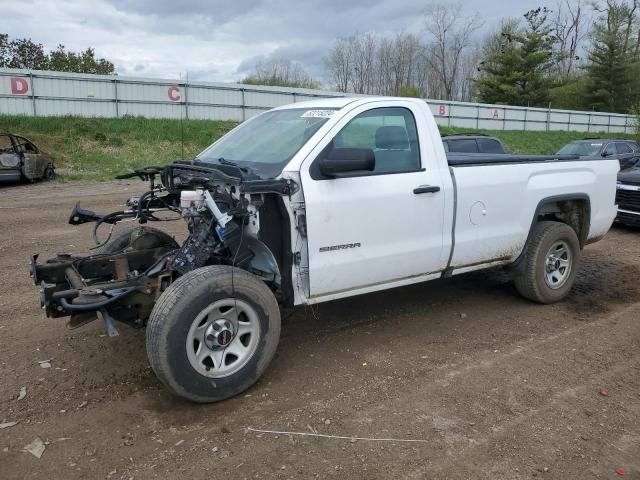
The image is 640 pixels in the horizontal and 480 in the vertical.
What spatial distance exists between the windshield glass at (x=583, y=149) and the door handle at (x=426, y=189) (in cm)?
1224

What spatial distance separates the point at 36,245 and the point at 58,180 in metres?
10.1

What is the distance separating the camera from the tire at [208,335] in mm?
3428

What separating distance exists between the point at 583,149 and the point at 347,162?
541 inches

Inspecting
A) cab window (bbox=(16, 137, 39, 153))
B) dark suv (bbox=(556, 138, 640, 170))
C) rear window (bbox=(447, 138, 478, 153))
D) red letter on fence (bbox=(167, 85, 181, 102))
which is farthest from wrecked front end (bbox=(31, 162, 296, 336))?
red letter on fence (bbox=(167, 85, 181, 102))

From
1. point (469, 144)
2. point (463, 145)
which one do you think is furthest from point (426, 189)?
point (469, 144)

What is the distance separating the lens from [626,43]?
52.4 m

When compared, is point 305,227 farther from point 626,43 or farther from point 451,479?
point 626,43

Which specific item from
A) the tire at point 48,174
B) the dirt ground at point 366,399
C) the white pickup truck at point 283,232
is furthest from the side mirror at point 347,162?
the tire at point 48,174

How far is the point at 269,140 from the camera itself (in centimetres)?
457

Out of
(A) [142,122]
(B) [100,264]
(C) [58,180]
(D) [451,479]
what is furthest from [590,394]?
(A) [142,122]

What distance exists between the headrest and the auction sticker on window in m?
0.45

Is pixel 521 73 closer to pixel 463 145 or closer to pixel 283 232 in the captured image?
pixel 463 145

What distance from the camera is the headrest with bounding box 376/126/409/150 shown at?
14.9ft

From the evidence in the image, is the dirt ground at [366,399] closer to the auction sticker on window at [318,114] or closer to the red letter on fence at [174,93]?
the auction sticker on window at [318,114]
